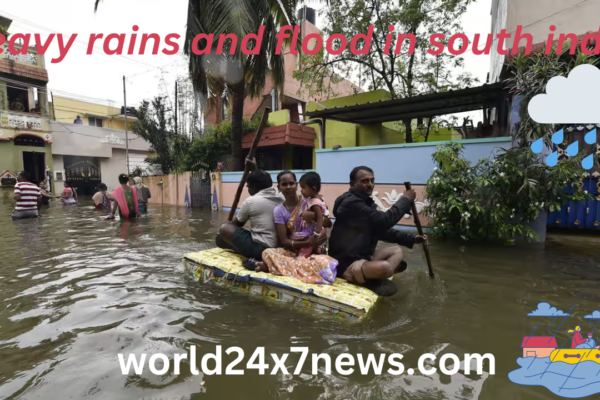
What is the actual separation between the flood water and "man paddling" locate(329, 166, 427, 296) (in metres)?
0.40

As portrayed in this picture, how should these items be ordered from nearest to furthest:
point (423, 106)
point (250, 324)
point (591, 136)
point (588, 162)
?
point (250, 324)
point (588, 162)
point (591, 136)
point (423, 106)

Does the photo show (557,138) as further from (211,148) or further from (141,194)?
(211,148)

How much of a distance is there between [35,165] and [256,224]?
2426 centimetres

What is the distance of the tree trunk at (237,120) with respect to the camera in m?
12.3

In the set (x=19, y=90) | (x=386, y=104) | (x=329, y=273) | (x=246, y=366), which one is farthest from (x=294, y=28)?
(x=19, y=90)

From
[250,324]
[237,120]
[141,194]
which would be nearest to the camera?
[250,324]

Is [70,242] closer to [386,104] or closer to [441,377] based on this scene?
[441,377]

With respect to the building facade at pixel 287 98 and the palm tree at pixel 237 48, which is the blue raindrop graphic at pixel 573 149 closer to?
the palm tree at pixel 237 48

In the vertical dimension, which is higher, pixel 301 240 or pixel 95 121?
pixel 95 121

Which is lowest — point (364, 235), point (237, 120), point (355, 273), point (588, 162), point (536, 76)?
point (355, 273)

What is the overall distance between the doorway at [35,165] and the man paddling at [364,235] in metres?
25.0

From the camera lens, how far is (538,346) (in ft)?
8.92

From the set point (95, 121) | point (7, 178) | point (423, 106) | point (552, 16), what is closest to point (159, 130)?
point (7, 178)

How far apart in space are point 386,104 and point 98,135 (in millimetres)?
23934
